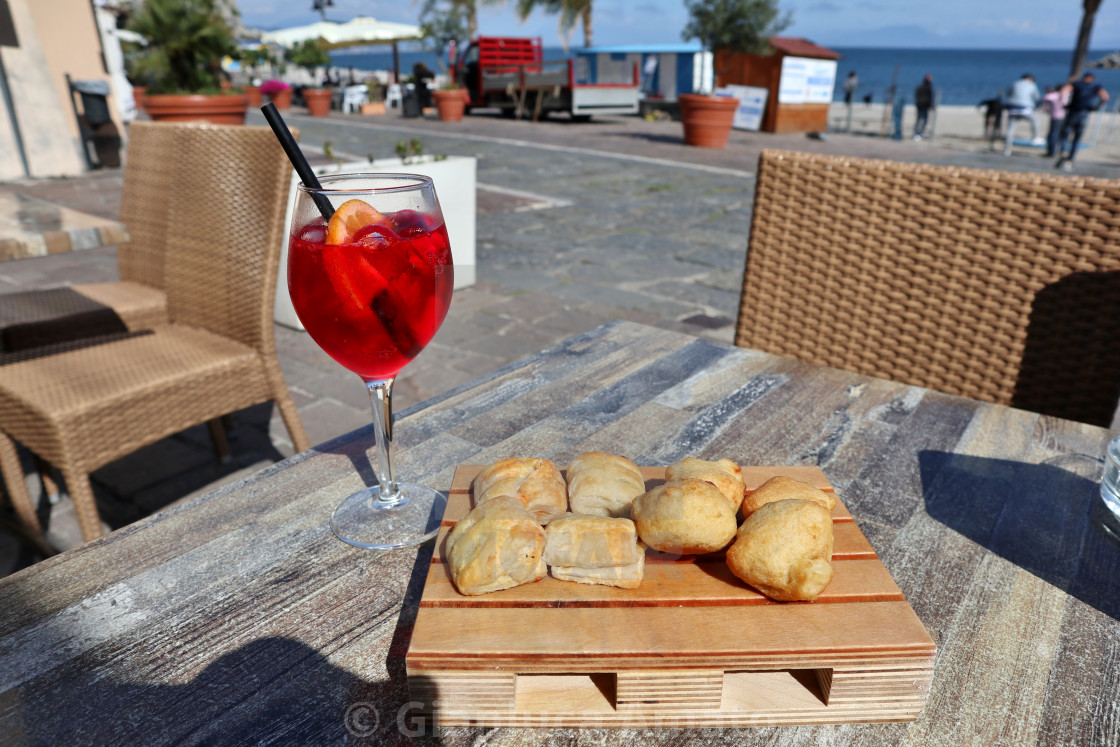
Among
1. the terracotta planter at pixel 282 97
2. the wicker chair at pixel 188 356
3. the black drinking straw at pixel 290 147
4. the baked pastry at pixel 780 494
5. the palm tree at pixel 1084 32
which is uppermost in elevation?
the palm tree at pixel 1084 32

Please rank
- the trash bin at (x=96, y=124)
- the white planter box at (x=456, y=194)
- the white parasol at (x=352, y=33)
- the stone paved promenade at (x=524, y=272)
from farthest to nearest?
the white parasol at (x=352, y=33) → the trash bin at (x=96, y=124) → the white planter box at (x=456, y=194) → the stone paved promenade at (x=524, y=272)

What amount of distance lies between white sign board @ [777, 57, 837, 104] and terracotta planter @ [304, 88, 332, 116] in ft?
33.8

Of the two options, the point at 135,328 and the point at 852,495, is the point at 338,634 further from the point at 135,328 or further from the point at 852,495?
the point at 135,328

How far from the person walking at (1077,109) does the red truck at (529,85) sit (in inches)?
361

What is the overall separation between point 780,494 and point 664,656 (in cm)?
21

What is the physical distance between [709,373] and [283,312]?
3325 millimetres

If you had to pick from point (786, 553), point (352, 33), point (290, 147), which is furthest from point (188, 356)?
point (352, 33)

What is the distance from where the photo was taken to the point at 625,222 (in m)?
6.50

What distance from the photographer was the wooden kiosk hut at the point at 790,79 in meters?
16.0

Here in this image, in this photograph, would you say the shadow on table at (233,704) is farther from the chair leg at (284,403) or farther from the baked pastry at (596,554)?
the chair leg at (284,403)

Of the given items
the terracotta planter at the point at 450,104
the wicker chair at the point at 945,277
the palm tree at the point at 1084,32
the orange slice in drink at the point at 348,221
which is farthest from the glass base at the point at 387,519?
the palm tree at the point at 1084,32

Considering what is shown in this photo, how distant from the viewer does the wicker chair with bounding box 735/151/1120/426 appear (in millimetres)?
1294

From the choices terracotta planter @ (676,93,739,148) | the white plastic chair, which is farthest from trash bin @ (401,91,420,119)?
terracotta planter @ (676,93,739,148)

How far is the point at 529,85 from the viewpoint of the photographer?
55.4ft
